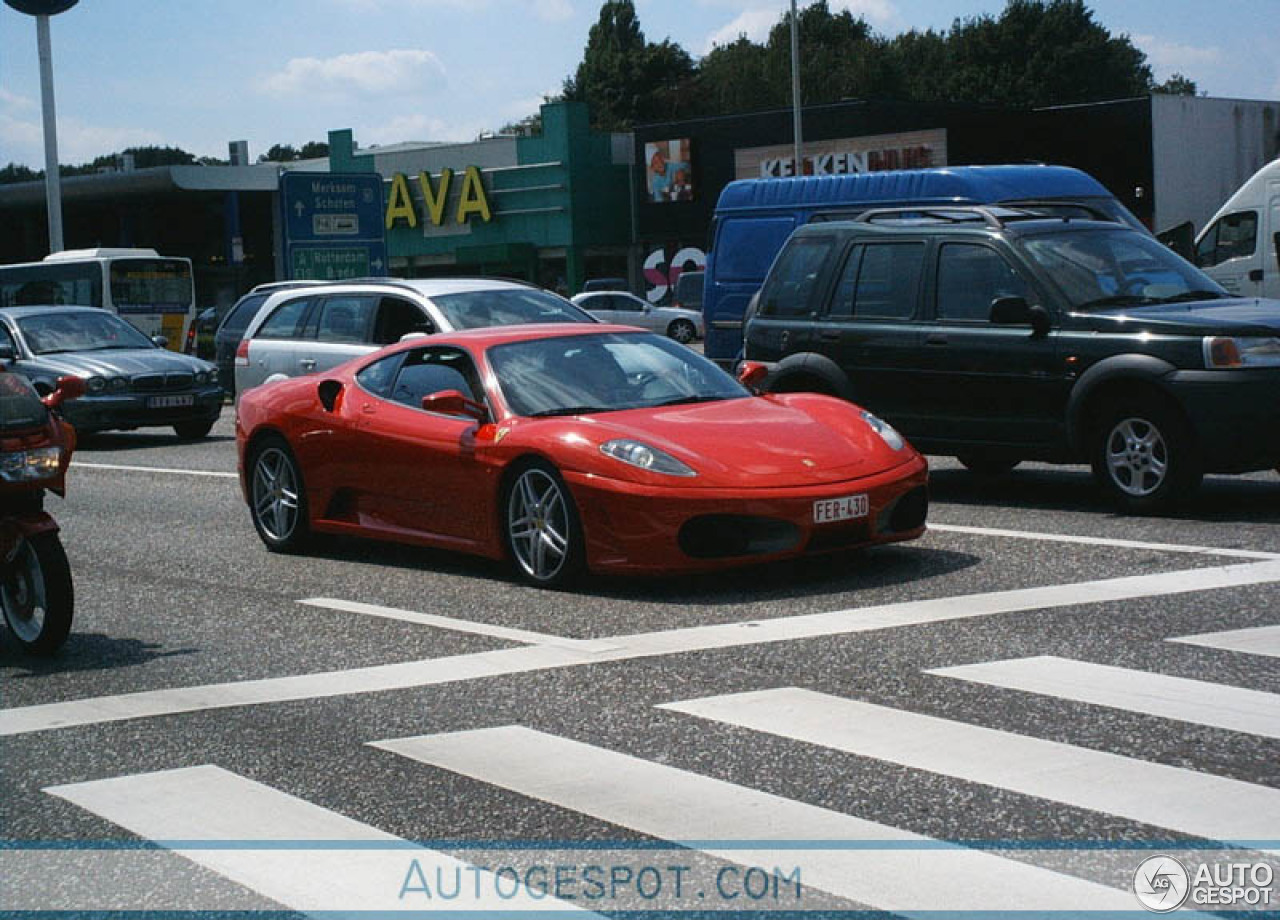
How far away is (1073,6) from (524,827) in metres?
84.1

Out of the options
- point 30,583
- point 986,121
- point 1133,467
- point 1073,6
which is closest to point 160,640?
point 30,583

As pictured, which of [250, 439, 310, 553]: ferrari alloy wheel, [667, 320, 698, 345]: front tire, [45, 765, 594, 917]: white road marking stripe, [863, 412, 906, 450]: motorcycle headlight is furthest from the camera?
[667, 320, 698, 345]: front tire

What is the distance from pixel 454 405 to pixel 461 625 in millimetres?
1477

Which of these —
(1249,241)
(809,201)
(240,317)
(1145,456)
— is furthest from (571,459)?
(1249,241)

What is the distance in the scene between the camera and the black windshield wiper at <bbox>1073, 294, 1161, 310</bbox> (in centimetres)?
1135

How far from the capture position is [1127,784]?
16.7 feet

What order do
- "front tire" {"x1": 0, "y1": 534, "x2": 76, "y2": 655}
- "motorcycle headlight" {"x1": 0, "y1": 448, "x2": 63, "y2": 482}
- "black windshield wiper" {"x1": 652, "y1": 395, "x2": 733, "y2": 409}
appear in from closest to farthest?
"motorcycle headlight" {"x1": 0, "y1": 448, "x2": 63, "y2": 482} → "front tire" {"x1": 0, "y1": 534, "x2": 76, "y2": 655} → "black windshield wiper" {"x1": 652, "y1": 395, "x2": 733, "y2": 409}

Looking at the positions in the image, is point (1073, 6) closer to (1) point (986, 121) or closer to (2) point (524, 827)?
(1) point (986, 121)

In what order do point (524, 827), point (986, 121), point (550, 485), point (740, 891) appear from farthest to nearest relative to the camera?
point (986, 121), point (550, 485), point (524, 827), point (740, 891)

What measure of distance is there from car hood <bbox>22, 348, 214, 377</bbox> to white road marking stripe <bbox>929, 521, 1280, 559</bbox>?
12.3 metres

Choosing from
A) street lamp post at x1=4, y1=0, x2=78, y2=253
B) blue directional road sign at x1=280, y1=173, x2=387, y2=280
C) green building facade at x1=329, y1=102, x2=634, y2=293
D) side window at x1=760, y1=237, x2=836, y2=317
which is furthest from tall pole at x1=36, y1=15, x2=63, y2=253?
side window at x1=760, y1=237, x2=836, y2=317

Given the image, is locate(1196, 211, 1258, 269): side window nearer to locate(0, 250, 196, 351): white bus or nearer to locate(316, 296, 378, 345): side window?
locate(316, 296, 378, 345): side window

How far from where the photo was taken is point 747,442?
8867mm

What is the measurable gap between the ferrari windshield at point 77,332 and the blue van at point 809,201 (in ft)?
23.5
